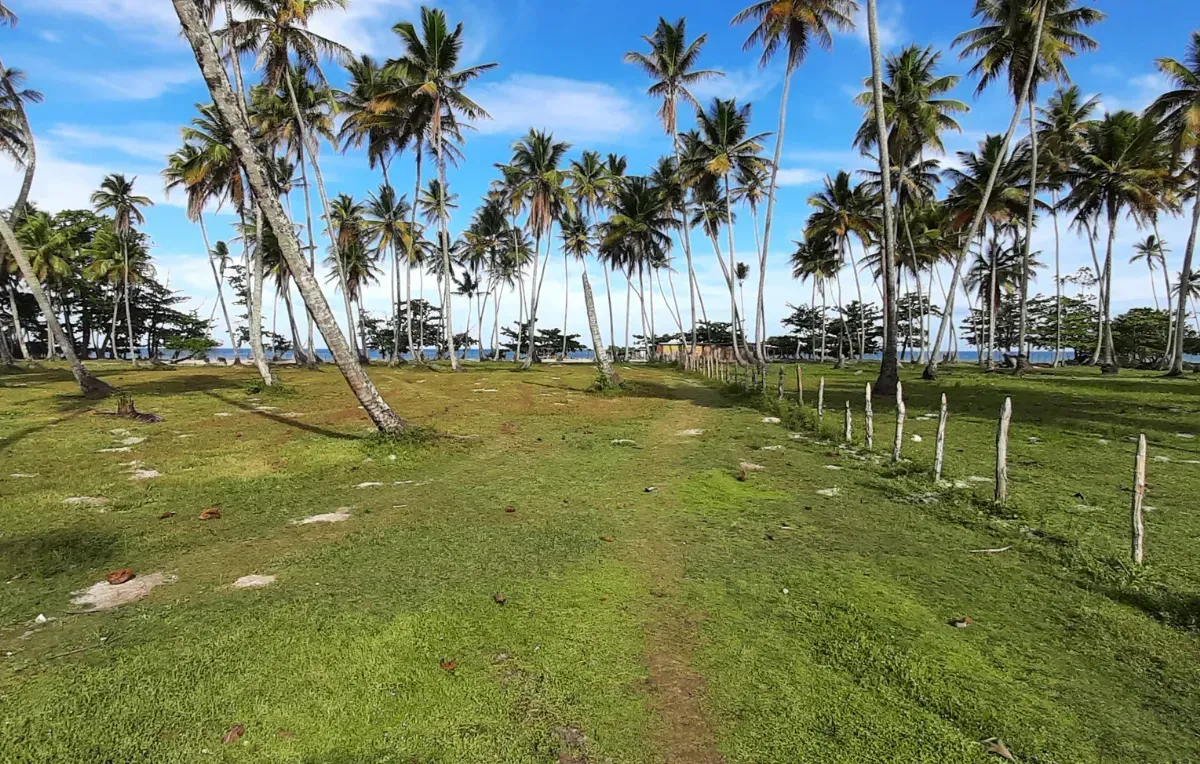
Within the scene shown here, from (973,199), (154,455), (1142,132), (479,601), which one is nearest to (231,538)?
(479,601)

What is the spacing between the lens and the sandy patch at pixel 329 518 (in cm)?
585

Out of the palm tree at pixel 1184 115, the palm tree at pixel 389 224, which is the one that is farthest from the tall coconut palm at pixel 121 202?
the palm tree at pixel 1184 115

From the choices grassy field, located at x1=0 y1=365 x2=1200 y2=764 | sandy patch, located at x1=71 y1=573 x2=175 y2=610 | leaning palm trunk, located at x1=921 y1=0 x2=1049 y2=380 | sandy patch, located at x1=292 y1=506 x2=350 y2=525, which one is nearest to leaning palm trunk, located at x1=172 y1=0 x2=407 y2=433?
grassy field, located at x1=0 y1=365 x2=1200 y2=764

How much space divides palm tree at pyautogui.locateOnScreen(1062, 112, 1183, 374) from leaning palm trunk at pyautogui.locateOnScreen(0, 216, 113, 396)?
1402 inches

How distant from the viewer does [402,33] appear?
23.4 m

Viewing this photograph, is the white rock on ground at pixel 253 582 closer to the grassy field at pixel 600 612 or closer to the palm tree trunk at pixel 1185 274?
the grassy field at pixel 600 612

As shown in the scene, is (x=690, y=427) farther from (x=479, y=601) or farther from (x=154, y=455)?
(x=154, y=455)

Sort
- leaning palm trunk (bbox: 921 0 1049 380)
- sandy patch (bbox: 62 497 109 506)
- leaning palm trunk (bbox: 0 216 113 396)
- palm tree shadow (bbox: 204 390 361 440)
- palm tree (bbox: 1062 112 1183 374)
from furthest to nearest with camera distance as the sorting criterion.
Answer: palm tree (bbox: 1062 112 1183 374) → leaning palm trunk (bbox: 921 0 1049 380) → leaning palm trunk (bbox: 0 216 113 396) → palm tree shadow (bbox: 204 390 361 440) → sandy patch (bbox: 62 497 109 506)

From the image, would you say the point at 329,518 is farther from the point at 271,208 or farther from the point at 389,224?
the point at 389,224

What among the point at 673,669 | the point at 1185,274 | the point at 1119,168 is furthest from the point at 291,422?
the point at 1119,168

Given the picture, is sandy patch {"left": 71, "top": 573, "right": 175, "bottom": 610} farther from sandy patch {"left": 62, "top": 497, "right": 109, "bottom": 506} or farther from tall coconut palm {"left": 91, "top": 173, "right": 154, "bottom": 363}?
tall coconut palm {"left": 91, "top": 173, "right": 154, "bottom": 363}

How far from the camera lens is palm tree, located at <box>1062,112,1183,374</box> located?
967 inches

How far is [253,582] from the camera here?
170 inches

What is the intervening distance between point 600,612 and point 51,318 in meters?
16.7
